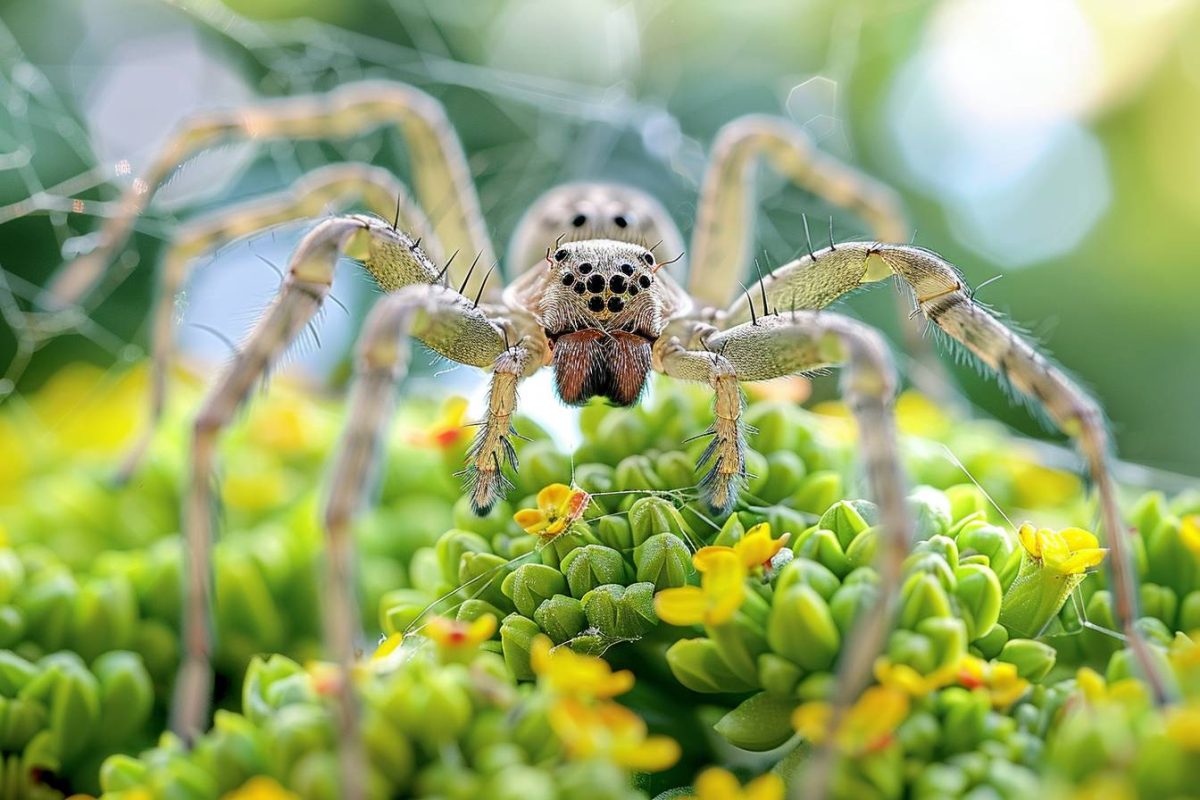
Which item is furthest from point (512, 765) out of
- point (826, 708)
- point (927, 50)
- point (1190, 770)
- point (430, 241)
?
point (927, 50)

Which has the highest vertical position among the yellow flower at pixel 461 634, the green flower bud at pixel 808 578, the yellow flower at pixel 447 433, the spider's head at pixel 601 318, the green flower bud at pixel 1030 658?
the spider's head at pixel 601 318

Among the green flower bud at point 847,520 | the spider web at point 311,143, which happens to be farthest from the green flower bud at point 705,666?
the spider web at point 311,143

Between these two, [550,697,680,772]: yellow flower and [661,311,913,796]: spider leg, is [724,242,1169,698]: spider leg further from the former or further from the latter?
[550,697,680,772]: yellow flower

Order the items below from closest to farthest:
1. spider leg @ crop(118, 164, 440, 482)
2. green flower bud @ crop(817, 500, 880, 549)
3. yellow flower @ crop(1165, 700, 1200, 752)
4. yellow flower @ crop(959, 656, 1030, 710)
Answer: yellow flower @ crop(1165, 700, 1200, 752) < yellow flower @ crop(959, 656, 1030, 710) < green flower bud @ crop(817, 500, 880, 549) < spider leg @ crop(118, 164, 440, 482)

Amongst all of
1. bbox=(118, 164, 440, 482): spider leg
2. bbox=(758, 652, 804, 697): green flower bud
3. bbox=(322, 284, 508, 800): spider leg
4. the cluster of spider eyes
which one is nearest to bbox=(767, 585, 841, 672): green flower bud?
bbox=(758, 652, 804, 697): green flower bud

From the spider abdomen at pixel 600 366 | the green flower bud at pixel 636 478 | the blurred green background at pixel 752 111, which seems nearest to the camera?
the green flower bud at pixel 636 478

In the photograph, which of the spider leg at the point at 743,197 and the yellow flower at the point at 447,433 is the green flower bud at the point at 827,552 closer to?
the yellow flower at the point at 447,433

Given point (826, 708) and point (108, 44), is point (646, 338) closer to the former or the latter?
point (826, 708)

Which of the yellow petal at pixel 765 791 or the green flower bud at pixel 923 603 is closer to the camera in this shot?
the yellow petal at pixel 765 791
